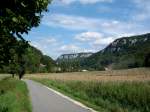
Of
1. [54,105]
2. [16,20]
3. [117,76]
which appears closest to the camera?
[16,20]

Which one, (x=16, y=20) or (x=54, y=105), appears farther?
(x=54, y=105)

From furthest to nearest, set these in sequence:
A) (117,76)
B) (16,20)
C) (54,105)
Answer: (117,76) → (54,105) → (16,20)

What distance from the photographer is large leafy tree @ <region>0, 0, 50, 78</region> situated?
845 cm

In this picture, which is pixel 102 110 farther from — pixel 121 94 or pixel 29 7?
pixel 29 7

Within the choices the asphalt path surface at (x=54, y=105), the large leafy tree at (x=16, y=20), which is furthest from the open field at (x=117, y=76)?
the large leafy tree at (x=16, y=20)

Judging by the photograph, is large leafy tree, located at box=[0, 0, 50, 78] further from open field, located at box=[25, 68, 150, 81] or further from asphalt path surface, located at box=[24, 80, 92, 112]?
open field, located at box=[25, 68, 150, 81]

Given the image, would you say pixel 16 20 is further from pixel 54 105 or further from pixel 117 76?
pixel 117 76

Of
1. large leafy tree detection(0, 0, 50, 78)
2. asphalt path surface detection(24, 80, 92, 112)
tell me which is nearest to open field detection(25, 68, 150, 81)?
asphalt path surface detection(24, 80, 92, 112)

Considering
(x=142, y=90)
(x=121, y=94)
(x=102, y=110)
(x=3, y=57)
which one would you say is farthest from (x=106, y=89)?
(x=3, y=57)

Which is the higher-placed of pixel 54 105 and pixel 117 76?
pixel 117 76

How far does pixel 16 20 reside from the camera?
839cm

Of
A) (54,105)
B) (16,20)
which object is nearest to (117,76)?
(54,105)

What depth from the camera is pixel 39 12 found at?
30.5 feet

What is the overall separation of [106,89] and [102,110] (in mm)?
9732
